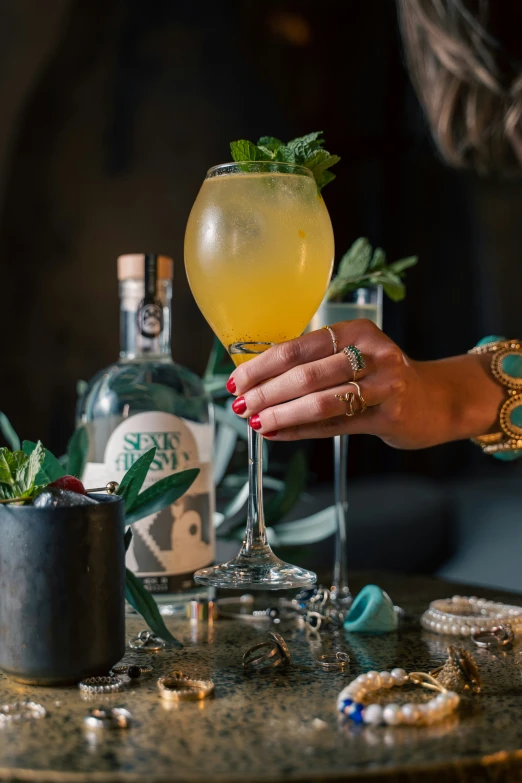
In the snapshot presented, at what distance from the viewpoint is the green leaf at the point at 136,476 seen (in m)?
0.91

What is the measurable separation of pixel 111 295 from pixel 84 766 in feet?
7.25

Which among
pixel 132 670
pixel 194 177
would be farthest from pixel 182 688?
pixel 194 177

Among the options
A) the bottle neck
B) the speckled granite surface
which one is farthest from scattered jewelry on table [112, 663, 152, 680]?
the bottle neck

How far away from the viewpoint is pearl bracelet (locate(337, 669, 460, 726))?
0.69 meters

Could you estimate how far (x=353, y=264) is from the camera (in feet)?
4.10

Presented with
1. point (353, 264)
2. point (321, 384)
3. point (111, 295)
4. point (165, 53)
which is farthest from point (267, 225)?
point (165, 53)

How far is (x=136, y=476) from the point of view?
0.92m

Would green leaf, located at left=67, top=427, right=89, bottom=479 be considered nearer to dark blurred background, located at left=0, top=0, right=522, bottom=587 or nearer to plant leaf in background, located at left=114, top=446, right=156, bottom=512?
plant leaf in background, located at left=114, top=446, right=156, bottom=512

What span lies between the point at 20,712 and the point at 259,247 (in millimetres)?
524

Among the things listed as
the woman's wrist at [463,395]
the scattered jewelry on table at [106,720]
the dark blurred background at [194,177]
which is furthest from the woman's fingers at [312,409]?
the dark blurred background at [194,177]

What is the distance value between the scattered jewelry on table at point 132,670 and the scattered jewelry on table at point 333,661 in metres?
0.18

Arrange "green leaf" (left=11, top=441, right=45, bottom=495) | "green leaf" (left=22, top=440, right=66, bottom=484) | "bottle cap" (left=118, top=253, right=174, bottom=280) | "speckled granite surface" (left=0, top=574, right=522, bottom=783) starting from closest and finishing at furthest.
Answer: "speckled granite surface" (left=0, top=574, right=522, bottom=783), "green leaf" (left=11, top=441, right=45, bottom=495), "green leaf" (left=22, top=440, right=66, bottom=484), "bottle cap" (left=118, top=253, right=174, bottom=280)

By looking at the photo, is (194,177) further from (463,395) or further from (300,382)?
(300,382)

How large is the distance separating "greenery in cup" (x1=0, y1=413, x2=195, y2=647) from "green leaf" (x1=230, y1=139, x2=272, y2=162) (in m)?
0.35
